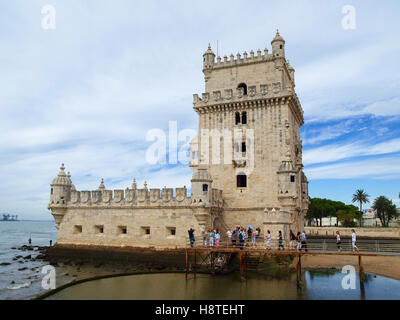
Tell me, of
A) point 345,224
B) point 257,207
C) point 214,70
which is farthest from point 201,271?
point 345,224

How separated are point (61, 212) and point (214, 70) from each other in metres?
19.7

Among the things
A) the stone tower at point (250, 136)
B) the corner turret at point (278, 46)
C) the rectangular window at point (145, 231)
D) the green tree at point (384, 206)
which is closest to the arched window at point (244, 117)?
the stone tower at point (250, 136)

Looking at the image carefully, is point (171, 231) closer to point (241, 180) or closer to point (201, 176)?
point (201, 176)

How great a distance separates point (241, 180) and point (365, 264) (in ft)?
42.8

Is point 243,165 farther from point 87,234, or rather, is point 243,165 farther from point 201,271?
point 87,234

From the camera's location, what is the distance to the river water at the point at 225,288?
1778 centimetres

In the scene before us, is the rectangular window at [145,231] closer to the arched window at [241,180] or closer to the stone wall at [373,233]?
the arched window at [241,180]

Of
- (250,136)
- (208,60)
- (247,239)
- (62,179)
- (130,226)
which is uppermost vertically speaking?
(208,60)

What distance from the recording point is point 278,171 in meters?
25.5

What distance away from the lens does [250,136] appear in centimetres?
2759

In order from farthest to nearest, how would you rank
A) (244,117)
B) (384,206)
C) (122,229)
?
(384,206)
(122,229)
(244,117)

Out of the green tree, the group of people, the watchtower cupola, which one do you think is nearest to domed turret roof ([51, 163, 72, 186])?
the group of people

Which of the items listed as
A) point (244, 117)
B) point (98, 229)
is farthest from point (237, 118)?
point (98, 229)

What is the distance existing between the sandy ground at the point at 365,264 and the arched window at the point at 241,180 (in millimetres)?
8329
